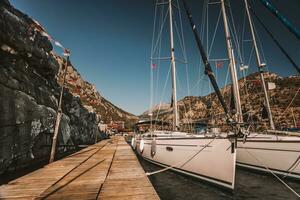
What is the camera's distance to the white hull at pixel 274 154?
9445mm

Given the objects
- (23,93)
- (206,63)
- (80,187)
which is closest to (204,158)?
(206,63)

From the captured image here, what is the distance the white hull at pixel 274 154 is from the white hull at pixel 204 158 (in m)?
2.73

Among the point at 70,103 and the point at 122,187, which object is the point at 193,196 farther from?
the point at 70,103

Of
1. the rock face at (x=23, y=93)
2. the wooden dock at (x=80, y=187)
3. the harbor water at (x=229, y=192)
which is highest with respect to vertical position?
the rock face at (x=23, y=93)

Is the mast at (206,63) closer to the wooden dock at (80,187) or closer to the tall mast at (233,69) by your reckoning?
the tall mast at (233,69)

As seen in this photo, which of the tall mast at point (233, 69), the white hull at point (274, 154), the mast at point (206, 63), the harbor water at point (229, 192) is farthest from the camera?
the tall mast at point (233, 69)

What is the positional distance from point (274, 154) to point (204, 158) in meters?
4.41

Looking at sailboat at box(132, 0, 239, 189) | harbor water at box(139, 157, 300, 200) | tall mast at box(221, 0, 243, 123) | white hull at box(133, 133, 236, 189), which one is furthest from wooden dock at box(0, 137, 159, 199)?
tall mast at box(221, 0, 243, 123)

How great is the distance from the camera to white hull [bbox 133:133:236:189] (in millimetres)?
8000

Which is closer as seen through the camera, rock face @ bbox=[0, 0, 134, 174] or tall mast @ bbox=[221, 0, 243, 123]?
rock face @ bbox=[0, 0, 134, 174]

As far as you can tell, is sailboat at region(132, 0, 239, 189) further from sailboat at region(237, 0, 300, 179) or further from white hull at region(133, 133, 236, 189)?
sailboat at region(237, 0, 300, 179)

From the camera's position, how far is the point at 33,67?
16.6 metres

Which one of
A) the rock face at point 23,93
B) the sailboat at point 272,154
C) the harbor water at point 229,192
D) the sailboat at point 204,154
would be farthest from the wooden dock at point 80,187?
the sailboat at point 272,154

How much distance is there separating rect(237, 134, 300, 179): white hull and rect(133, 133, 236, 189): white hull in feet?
8.96
